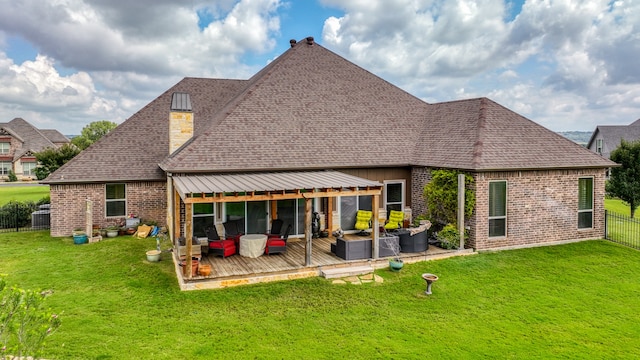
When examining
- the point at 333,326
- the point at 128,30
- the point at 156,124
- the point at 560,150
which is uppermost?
the point at 128,30

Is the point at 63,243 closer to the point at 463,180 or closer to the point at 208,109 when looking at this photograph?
the point at 208,109

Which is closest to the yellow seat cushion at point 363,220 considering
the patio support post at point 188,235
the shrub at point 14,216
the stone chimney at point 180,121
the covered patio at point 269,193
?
the covered patio at point 269,193

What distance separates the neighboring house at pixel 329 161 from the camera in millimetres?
14320

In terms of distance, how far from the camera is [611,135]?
48.6 meters

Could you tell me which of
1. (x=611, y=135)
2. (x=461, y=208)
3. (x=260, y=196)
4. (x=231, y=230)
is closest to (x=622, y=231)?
(x=461, y=208)

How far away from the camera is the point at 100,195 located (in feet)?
57.2

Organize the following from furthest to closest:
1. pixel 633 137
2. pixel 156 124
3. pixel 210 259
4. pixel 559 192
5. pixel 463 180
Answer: pixel 633 137, pixel 156 124, pixel 559 192, pixel 463 180, pixel 210 259

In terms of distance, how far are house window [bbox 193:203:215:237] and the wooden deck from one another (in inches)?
84.2

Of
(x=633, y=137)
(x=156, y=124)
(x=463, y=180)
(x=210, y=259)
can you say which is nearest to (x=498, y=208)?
(x=463, y=180)

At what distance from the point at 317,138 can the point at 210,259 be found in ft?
23.1

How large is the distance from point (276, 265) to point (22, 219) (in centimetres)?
1579

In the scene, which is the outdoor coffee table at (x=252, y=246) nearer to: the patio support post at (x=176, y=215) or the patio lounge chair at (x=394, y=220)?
the patio support post at (x=176, y=215)

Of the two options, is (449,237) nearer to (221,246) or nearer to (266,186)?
(266,186)

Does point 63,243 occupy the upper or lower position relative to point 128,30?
lower
